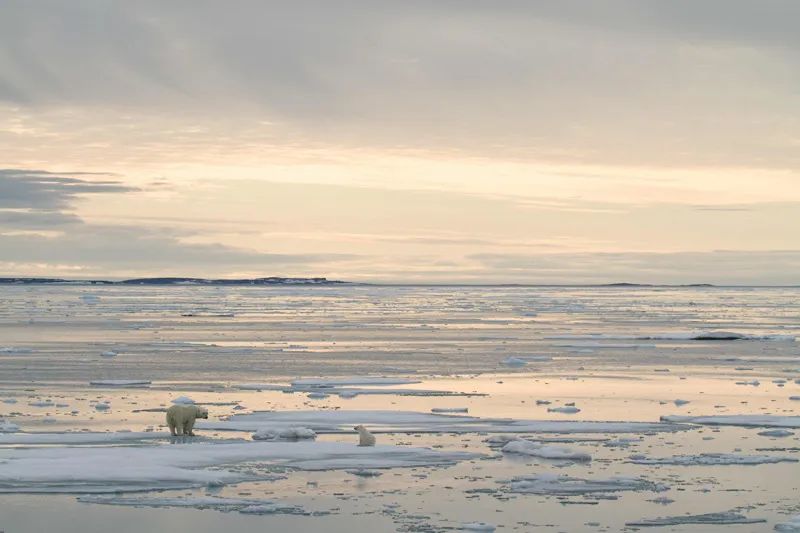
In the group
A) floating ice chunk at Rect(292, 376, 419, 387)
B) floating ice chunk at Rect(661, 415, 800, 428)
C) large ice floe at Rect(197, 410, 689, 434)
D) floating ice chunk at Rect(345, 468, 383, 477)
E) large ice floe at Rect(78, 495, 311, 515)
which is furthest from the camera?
floating ice chunk at Rect(292, 376, 419, 387)

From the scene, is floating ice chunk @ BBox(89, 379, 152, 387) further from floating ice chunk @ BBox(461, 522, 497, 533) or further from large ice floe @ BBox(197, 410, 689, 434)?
floating ice chunk @ BBox(461, 522, 497, 533)

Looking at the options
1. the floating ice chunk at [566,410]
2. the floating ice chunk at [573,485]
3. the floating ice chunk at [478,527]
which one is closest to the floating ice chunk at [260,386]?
the floating ice chunk at [566,410]

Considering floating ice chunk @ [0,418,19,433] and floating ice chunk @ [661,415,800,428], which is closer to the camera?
floating ice chunk @ [0,418,19,433]

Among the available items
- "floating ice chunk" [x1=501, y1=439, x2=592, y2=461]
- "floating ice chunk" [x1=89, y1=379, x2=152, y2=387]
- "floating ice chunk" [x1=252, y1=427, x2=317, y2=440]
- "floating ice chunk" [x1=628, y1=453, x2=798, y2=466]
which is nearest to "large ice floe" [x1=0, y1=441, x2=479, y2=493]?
"floating ice chunk" [x1=252, y1=427, x2=317, y2=440]

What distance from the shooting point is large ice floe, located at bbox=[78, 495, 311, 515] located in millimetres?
10438

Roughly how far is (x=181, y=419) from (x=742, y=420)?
304 inches

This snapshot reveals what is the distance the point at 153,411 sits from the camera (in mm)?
17484

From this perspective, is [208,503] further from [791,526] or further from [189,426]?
[791,526]

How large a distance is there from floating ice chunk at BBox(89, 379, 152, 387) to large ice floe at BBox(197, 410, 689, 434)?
5104mm

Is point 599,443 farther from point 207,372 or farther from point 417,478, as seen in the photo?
point 207,372

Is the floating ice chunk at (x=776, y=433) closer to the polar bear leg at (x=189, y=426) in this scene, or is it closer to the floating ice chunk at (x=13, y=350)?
the polar bear leg at (x=189, y=426)

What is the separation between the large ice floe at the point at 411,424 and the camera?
618 inches

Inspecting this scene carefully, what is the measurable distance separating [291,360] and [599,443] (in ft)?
46.0

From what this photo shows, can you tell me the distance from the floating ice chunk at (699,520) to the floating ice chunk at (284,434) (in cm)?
573
